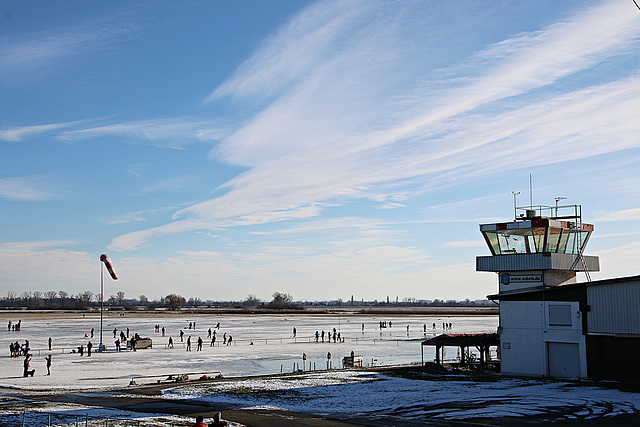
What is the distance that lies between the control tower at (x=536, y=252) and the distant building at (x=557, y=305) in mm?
54

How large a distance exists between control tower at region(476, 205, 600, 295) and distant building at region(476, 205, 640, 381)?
5 centimetres

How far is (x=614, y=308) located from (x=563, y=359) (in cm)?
446

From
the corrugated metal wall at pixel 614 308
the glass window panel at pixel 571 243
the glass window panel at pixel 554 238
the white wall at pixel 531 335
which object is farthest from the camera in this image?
the glass window panel at pixel 571 243

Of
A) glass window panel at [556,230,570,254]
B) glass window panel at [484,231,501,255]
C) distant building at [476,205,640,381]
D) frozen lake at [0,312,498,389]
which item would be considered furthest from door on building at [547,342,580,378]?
frozen lake at [0,312,498,389]

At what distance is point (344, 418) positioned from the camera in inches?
933

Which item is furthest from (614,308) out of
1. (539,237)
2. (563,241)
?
(539,237)

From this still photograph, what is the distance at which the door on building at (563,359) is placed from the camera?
115 feet

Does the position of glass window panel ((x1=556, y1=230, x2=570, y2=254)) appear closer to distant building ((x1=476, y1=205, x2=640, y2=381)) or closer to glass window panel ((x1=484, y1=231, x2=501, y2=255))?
distant building ((x1=476, y1=205, x2=640, y2=381))

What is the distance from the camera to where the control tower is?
37.9 m

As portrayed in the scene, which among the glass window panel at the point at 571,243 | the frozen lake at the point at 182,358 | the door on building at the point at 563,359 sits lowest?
the frozen lake at the point at 182,358

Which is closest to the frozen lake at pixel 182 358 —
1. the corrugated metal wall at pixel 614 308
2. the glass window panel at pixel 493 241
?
the glass window panel at pixel 493 241

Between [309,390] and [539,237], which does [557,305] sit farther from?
[309,390]

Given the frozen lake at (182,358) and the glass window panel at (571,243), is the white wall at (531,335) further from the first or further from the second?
the frozen lake at (182,358)

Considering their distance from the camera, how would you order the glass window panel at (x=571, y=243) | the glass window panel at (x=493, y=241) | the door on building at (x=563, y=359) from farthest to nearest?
the glass window panel at (x=493, y=241) < the glass window panel at (x=571, y=243) < the door on building at (x=563, y=359)
